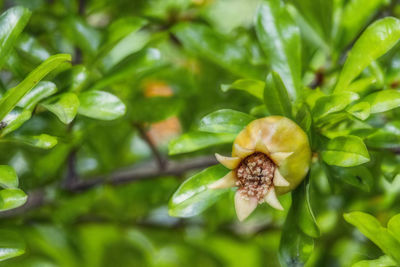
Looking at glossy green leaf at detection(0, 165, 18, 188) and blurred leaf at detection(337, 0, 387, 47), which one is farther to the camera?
blurred leaf at detection(337, 0, 387, 47)

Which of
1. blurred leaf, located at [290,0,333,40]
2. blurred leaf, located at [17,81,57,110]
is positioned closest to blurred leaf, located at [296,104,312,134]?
blurred leaf, located at [290,0,333,40]

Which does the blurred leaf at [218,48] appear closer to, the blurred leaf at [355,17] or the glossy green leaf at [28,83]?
the blurred leaf at [355,17]

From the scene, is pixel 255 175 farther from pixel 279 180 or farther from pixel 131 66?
pixel 131 66

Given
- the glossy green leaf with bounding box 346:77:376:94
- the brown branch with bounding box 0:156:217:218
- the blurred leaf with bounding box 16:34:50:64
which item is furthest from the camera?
the brown branch with bounding box 0:156:217:218

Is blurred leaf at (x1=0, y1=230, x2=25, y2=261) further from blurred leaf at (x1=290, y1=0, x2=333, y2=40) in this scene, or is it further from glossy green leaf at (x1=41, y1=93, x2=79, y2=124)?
blurred leaf at (x1=290, y1=0, x2=333, y2=40)

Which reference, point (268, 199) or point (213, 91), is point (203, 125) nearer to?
point (268, 199)

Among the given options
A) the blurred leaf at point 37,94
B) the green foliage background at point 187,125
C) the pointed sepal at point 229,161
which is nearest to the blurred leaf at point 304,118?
the green foliage background at point 187,125

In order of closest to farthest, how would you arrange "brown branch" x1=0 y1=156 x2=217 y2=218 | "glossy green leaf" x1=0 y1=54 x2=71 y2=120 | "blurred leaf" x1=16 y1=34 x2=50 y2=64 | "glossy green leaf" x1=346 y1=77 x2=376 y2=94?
"glossy green leaf" x1=0 y1=54 x2=71 y2=120 < "glossy green leaf" x1=346 y1=77 x2=376 y2=94 < "blurred leaf" x1=16 y1=34 x2=50 y2=64 < "brown branch" x1=0 y1=156 x2=217 y2=218

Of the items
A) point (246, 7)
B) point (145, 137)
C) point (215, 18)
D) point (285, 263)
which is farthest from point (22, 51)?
point (246, 7)
